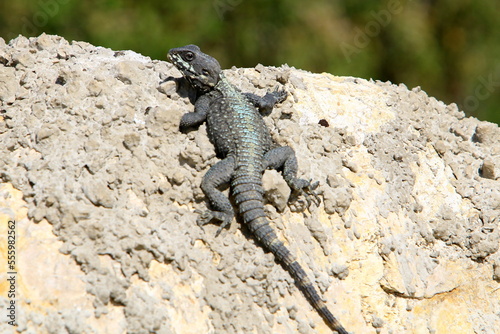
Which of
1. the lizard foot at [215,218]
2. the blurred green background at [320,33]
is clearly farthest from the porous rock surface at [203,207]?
the blurred green background at [320,33]

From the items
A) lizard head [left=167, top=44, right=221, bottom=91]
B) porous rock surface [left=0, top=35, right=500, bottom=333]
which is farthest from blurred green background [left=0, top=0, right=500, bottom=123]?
lizard head [left=167, top=44, right=221, bottom=91]

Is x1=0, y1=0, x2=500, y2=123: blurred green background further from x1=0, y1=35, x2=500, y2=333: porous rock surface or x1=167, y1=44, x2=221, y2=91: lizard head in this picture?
x1=167, y1=44, x2=221, y2=91: lizard head

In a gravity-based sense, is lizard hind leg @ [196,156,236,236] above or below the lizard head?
below

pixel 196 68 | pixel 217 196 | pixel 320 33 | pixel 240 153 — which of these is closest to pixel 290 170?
pixel 240 153

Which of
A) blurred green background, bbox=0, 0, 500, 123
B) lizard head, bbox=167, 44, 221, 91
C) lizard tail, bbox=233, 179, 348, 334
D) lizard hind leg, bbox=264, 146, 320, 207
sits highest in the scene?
blurred green background, bbox=0, 0, 500, 123

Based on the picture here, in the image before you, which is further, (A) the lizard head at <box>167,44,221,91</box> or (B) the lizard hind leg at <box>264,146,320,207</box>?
(A) the lizard head at <box>167,44,221,91</box>

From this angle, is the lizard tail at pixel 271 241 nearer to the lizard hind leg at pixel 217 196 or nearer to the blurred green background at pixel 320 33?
the lizard hind leg at pixel 217 196
